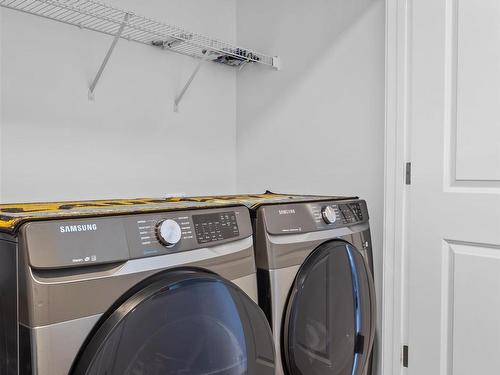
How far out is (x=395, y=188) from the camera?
1.75m

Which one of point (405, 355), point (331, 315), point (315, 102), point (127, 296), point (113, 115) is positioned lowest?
point (405, 355)

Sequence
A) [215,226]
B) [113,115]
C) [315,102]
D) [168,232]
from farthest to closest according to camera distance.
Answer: [315,102] < [113,115] < [215,226] < [168,232]

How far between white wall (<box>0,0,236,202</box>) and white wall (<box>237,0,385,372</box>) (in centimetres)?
16

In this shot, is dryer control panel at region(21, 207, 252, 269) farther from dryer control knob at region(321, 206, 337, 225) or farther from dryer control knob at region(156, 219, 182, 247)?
dryer control knob at region(321, 206, 337, 225)

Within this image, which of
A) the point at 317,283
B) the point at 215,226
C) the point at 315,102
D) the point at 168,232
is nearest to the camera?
the point at 168,232

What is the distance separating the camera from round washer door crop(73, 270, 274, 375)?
0.76 m

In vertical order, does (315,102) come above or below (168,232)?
above

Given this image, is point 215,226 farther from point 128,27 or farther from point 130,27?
point 128,27

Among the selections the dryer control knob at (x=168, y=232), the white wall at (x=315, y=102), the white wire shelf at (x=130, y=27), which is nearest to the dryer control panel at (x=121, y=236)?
the dryer control knob at (x=168, y=232)

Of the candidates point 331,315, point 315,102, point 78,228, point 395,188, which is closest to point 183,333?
point 78,228

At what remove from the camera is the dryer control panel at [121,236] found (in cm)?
71

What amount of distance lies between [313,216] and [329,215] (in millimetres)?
86

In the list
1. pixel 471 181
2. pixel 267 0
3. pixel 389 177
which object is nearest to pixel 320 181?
pixel 389 177

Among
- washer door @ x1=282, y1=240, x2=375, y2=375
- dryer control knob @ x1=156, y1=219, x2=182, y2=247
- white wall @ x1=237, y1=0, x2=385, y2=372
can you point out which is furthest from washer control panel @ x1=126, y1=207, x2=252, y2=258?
white wall @ x1=237, y1=0, x2=385, y2=372
